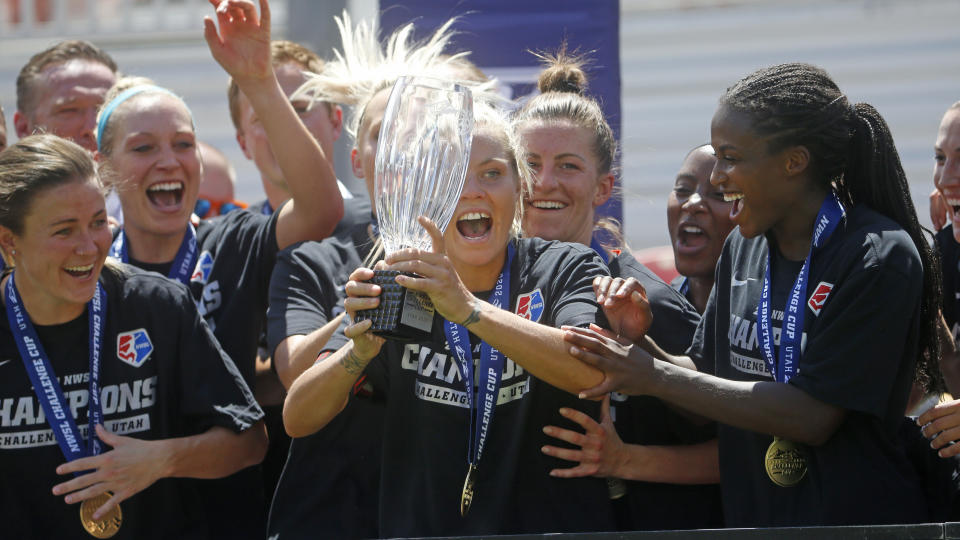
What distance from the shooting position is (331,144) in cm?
407

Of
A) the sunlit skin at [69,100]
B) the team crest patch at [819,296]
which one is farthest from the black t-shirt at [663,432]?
the sunlit skin at [69,100]

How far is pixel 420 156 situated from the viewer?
7.77 ft

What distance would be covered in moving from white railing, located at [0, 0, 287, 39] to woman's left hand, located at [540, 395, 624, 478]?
25.4 ft

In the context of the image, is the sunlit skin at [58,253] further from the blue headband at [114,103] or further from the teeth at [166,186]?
the blue headband at [114,103]

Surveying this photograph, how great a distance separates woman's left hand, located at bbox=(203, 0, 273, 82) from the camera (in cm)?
305

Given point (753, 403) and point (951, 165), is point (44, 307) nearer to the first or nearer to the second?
point (753, 403)

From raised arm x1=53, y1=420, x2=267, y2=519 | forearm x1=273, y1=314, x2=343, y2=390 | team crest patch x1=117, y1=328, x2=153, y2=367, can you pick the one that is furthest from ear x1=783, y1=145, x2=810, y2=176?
team crest patch x1=117, y1=328, x2=153, y2=367

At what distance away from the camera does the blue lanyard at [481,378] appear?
2441 millimetres

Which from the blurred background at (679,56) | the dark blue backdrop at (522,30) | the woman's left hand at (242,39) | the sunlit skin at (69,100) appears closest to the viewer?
the woman's left hand at (242,39)

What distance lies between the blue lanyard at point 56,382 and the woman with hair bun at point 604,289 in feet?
3.69

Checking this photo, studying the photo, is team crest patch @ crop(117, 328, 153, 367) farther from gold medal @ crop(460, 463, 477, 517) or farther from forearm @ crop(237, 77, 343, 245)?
gold medal @ crop(460, 463, 477, 517)

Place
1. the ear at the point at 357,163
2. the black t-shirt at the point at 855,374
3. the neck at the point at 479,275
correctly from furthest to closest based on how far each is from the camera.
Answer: the ear at the point at 357,163 → the neck at the point at 479,275 → the black t-shirt at the point at 855,374

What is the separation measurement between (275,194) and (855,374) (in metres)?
2.29

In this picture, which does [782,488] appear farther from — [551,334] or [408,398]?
[408,398]
